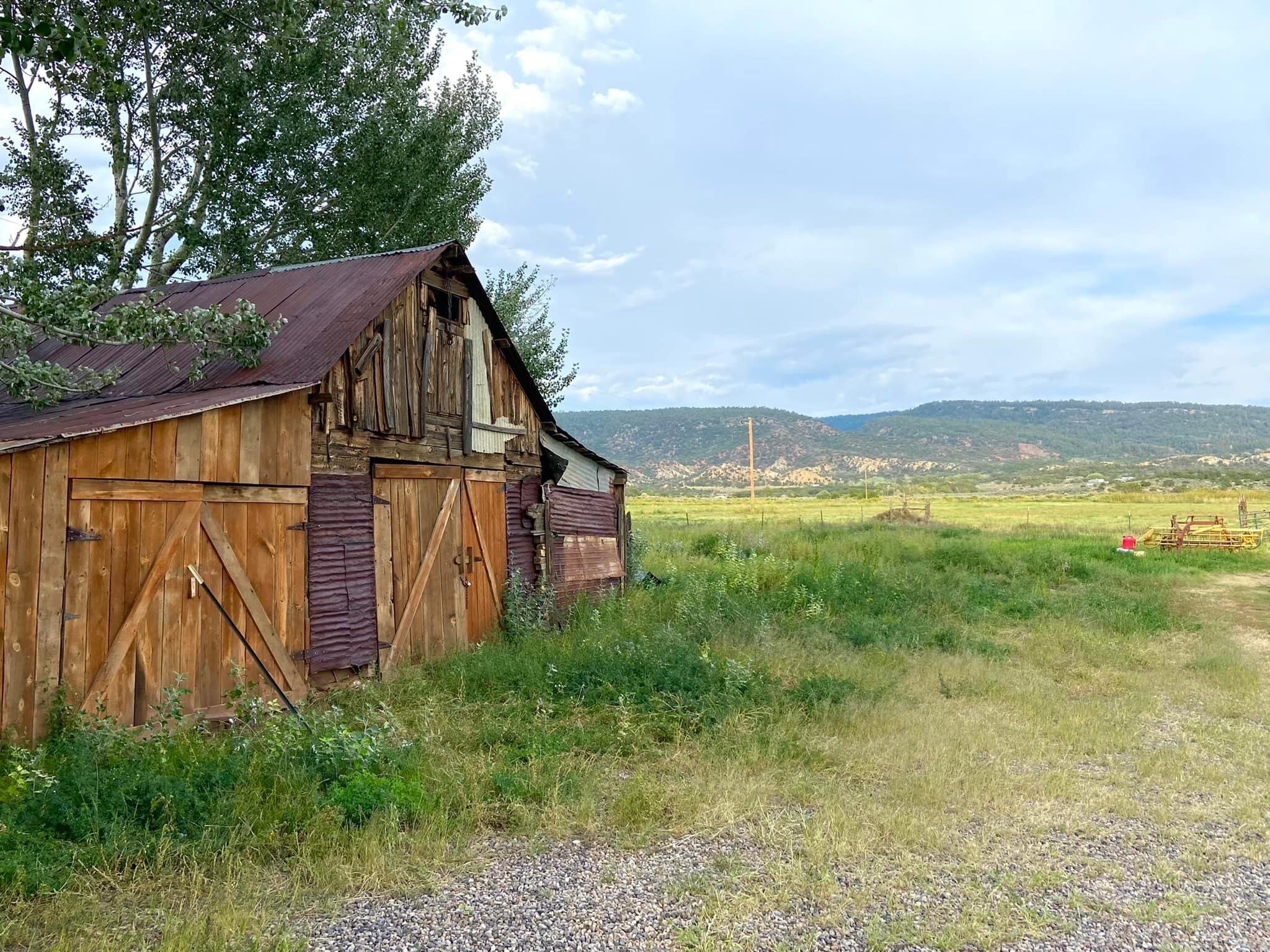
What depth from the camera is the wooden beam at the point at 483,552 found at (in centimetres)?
1166

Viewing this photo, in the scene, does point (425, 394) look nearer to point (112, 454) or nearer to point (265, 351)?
point (265, 351)

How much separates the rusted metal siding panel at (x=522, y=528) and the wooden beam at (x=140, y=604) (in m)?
5.39

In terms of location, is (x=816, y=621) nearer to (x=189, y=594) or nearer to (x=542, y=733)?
(x=542, y=733)

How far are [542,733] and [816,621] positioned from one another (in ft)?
23.7

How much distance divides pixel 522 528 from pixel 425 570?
2548 mm

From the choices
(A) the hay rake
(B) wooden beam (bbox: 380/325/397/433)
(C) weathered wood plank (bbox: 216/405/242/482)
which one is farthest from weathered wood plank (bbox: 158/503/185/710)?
(A) the hay rake

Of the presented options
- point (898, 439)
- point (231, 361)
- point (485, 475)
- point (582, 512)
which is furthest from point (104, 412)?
point (898, 439)

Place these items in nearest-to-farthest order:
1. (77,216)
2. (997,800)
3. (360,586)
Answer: (997,800)
(360,586)
(77,216)

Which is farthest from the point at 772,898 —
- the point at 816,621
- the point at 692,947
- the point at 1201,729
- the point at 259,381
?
the point at 816,621

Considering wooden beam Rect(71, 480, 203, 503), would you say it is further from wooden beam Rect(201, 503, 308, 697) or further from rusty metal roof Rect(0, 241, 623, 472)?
rusty metal roof Rect(0, 241, 623, 472)

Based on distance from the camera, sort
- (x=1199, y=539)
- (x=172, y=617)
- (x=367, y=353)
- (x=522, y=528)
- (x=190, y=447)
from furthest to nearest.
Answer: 1. (x=1199, y=539)
2. (x=522, y=528)
3. (x=367, y=353)
4. (x=190, y=447)
5. (x=172, y=617)

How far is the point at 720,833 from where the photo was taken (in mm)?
5891

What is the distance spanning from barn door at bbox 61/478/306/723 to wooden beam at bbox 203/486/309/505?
0.03 feet

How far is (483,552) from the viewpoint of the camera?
38.9 feet
